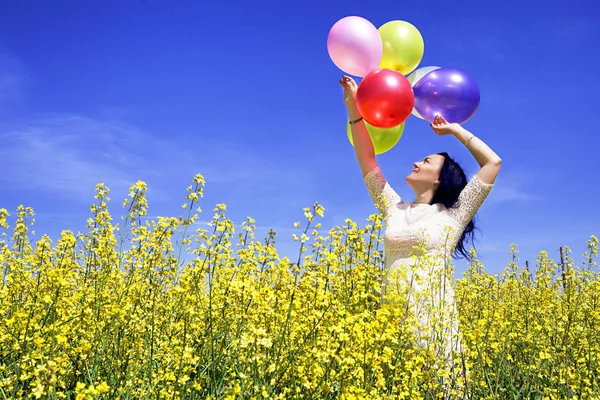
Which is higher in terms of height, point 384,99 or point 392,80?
point 392,80

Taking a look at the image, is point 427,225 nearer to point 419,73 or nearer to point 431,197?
point 431,197

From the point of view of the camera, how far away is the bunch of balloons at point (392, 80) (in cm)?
396

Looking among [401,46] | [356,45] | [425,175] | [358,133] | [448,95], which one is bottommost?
[425,175]

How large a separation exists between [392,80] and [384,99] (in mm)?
178

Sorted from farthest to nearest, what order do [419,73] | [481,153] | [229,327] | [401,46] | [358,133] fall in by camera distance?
[419,73]
[401,46]
[358,133]
[481,153]
[229,327]

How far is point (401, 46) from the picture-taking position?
4582 millimetres

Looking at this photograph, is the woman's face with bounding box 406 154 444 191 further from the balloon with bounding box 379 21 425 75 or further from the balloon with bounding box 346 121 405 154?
the balloon with bounding box 379 21 425 75

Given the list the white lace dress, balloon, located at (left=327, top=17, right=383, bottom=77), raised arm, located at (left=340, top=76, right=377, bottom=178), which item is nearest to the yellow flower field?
the white lace dress

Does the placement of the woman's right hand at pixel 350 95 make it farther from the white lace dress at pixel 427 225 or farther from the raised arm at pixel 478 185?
the raised arm at pixel 478 185

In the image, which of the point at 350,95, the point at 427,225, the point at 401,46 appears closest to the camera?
the point at 427,225

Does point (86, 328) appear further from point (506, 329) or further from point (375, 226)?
point (506, 329)

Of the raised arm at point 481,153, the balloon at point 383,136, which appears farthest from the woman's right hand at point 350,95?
the raised arm at point 481,153

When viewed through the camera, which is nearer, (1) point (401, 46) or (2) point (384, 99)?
(2) point (384, 99)

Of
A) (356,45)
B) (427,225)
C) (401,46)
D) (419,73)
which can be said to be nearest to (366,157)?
(427,225)
